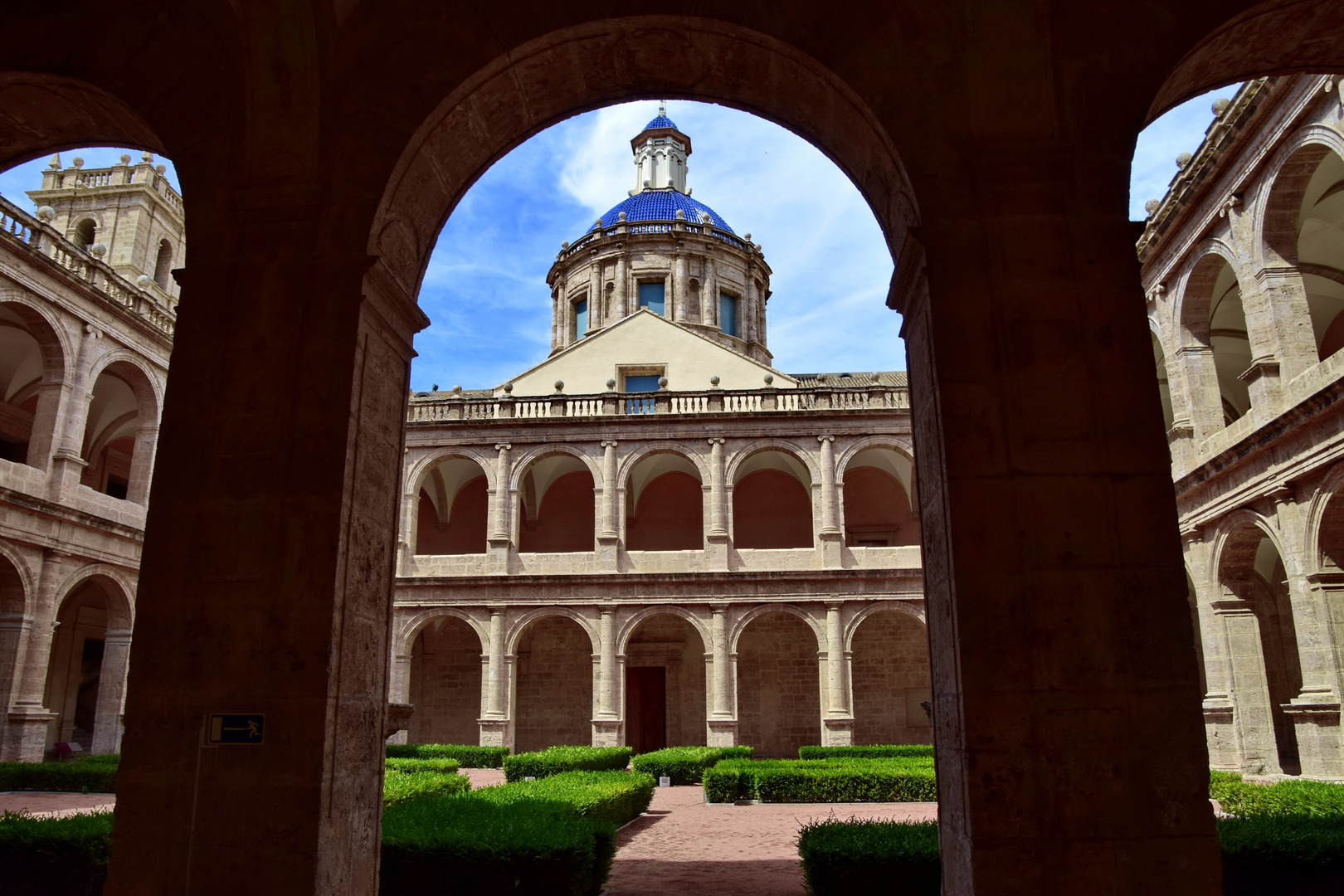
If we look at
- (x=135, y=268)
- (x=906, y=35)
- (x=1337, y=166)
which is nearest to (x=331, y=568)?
(x=906, y=35)

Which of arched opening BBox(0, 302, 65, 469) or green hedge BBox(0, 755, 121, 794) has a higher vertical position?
arched opening BBox(0, 302, 65, 469)

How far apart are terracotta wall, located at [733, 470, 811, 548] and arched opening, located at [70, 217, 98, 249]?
1939 cm

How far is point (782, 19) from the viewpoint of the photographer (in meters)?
4.42

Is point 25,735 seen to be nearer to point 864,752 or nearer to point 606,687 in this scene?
point 606,687

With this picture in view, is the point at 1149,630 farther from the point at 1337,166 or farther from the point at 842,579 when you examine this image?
the point at 842,579

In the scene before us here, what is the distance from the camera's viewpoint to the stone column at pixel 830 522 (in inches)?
838

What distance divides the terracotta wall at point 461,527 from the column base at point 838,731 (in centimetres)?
1077

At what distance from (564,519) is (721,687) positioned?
7.21m

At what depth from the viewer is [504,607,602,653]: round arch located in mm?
21453

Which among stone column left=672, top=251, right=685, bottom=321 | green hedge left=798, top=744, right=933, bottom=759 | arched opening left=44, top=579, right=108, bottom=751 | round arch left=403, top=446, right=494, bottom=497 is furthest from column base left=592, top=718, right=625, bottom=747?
stone column left=672, top=251, right=685, bottom=321

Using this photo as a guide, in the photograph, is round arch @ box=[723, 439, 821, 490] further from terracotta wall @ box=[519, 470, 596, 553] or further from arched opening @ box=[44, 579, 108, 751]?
arched opening @ box=[44, 579, 108, 751]

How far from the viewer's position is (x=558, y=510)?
25.7 meters

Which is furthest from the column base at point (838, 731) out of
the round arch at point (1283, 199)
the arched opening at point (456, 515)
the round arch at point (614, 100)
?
the round arch at point (614, 100)

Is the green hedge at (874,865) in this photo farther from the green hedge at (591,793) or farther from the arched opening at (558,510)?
the arched opening at (558,510)
